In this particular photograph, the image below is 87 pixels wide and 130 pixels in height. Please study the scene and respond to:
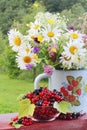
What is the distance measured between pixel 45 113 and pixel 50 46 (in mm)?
208

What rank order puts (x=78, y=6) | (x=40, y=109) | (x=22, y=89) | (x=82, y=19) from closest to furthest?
(x=40, y=109) → (x=82, y=19) → (x=78, y=6) → (x=22, y=89)

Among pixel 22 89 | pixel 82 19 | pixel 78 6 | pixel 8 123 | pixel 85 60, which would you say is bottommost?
pixel 8 123

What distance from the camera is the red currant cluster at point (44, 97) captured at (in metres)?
1.08

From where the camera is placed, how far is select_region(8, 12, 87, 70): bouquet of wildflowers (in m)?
1.09

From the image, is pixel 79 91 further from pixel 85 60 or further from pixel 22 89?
pixel 22 89

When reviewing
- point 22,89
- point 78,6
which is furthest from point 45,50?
point 22,89

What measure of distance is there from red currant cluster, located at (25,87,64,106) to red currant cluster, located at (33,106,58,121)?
1 cm

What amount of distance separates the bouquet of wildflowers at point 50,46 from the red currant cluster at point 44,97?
0.28ft

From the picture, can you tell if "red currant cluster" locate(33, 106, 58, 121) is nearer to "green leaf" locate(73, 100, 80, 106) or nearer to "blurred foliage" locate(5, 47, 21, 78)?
"green leaf" locate(73, 100, 80, 106)

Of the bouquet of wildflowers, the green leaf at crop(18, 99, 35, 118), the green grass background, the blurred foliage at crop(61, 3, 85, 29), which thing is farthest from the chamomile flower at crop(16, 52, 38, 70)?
the green grass background

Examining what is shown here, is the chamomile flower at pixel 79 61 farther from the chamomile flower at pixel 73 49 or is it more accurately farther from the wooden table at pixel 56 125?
the wooden table at pixel 56 125

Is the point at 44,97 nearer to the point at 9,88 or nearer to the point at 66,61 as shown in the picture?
the point at 66,61

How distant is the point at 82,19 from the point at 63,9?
146mm

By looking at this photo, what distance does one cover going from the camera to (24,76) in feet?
8.64
